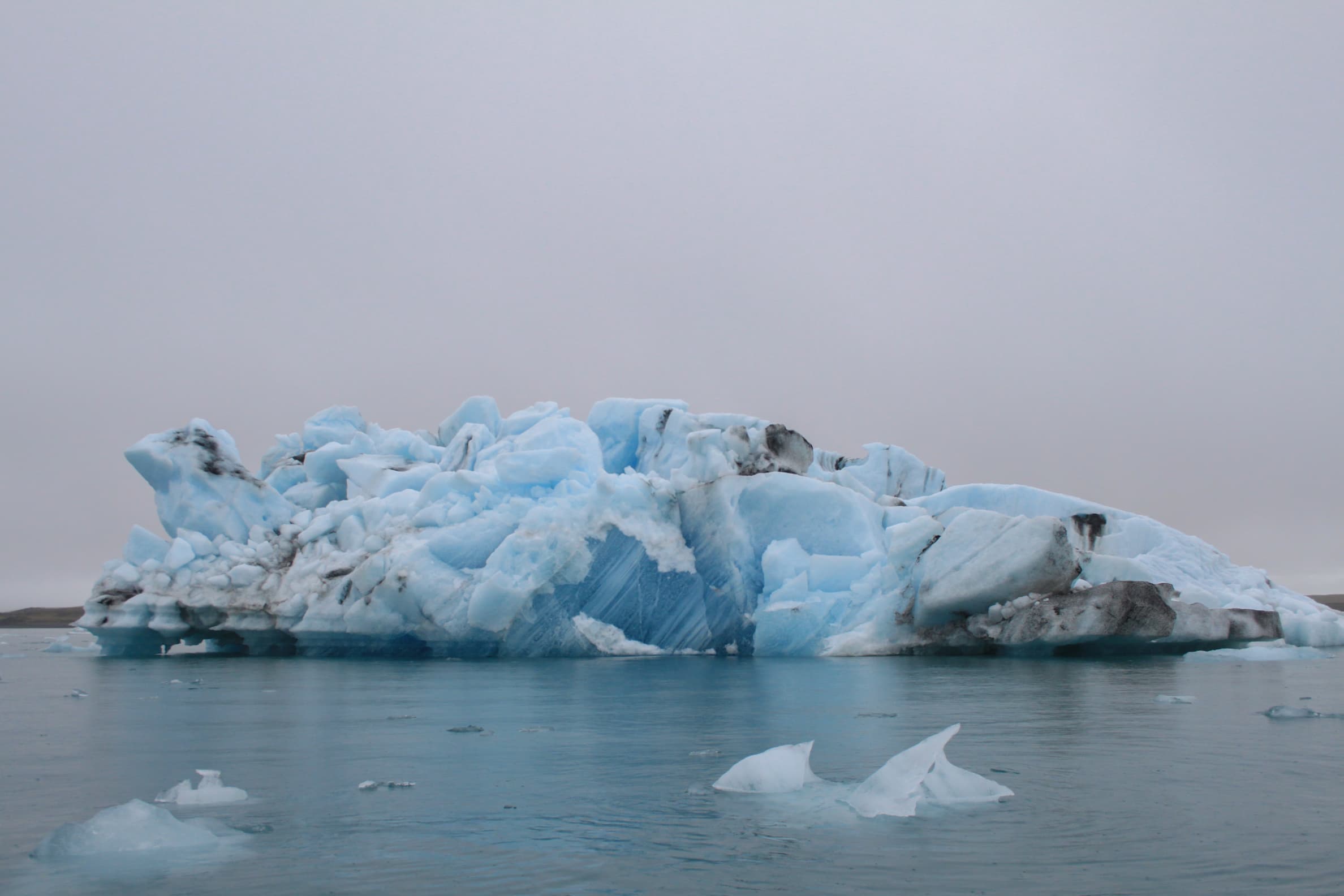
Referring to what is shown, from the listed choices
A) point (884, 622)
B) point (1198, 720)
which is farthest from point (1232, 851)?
point (884, 622)

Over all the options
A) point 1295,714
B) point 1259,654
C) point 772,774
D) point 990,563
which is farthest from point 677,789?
point 1259,654

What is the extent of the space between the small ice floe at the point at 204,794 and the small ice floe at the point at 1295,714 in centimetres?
770

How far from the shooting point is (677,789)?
573 centimetres

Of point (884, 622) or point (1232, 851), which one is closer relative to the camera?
point (1232, 851)

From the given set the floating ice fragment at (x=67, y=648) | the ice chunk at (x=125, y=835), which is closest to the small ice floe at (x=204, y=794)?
the ice chunk at (x=125, y=835)

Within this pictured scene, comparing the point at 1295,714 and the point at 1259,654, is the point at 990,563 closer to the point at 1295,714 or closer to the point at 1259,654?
the point at 1259,654

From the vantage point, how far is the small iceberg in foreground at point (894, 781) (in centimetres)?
503

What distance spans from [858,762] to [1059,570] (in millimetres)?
11399

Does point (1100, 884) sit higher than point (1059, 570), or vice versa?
point (1059, 570)

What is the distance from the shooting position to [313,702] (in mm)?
11078

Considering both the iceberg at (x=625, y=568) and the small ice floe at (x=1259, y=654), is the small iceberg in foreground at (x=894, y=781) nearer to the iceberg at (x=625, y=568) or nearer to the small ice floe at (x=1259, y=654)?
the iceberg at (x=625, y=568)

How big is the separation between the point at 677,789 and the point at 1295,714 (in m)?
5.80

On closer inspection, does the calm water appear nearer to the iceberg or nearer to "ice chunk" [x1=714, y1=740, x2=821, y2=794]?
"ice chunk" [x1=714, y1=740, x2=821, y2=794]

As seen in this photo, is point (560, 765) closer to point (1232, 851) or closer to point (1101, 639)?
point (1232, 851)
